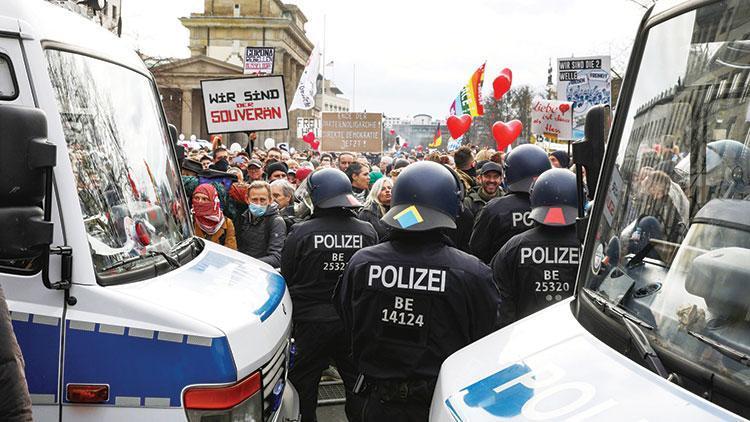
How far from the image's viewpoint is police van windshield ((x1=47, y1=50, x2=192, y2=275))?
2.81m

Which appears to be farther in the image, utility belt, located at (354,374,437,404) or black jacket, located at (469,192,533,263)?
black jacket, located at (469,192,533,263)

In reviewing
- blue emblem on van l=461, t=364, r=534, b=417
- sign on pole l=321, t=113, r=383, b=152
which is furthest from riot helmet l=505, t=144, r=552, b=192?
sign on pole l=321, t=113, r=383, b=152

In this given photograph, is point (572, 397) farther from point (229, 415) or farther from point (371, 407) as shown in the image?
point (371, 407)

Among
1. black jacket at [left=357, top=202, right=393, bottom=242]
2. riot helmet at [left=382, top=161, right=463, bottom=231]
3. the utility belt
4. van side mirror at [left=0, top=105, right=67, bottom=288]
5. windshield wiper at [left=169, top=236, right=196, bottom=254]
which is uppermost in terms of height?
van side mirror at [left=0, top=105, right=67, bottom=288]

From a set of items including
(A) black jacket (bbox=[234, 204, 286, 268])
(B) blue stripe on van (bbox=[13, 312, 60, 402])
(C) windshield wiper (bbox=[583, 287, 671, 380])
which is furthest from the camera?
(A) black jacket (bbox=[234, 204, 286, 268])

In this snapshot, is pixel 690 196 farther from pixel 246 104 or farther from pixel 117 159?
pixel 246 104

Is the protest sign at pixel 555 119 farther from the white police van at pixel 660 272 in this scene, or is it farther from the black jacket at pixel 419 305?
the white police van at pixel 660 272

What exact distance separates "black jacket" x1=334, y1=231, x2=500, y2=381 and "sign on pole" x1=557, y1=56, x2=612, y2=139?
36.0ft

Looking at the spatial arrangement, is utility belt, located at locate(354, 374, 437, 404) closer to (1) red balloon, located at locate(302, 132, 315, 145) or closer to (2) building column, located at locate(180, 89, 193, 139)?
(1) red balloon, located at locate(302, 132, 315, 145)

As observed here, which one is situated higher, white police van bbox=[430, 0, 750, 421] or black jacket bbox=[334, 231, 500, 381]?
white police van bbox=[430, 0, 750, 421]

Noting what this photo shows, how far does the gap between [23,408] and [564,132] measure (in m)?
12.4

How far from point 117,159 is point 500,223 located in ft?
12.4

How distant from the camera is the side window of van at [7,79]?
2.66m

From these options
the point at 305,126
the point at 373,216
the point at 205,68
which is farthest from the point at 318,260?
the point at 205,68
